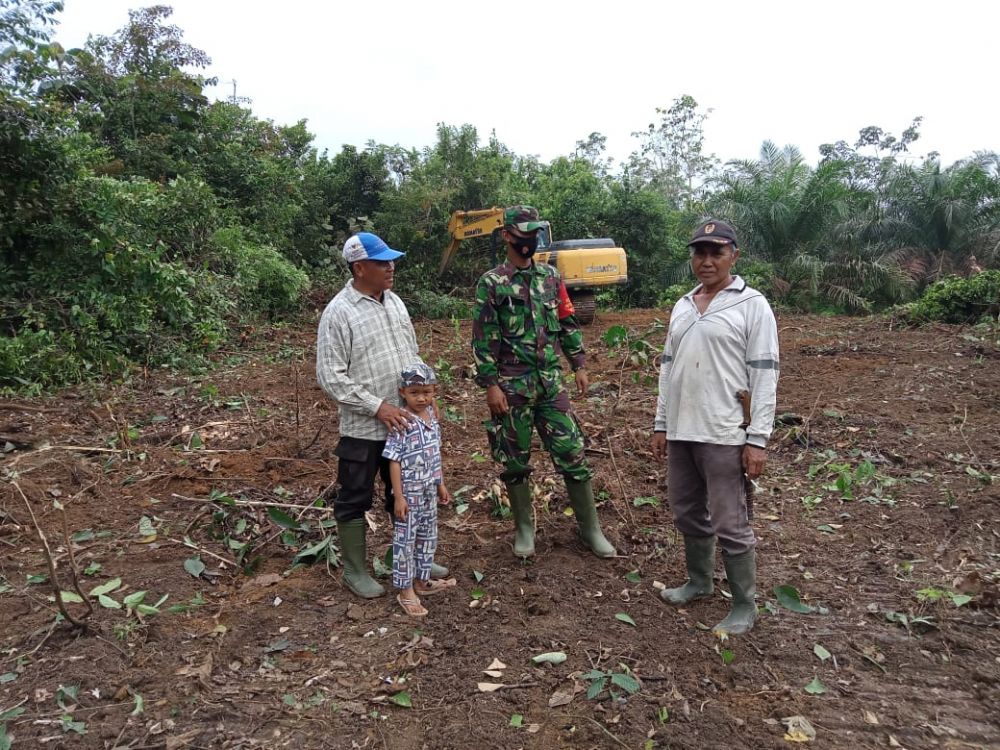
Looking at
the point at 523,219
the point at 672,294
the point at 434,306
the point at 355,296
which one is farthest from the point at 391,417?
the point at 672,294

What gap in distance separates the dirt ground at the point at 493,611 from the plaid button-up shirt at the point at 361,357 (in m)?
1.02

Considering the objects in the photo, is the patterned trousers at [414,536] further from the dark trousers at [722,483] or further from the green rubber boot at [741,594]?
the green rubber boot at [741,594]

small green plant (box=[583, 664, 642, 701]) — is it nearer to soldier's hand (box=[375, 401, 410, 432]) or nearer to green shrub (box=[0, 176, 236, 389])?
soldier's hand (box=[375, 401, 410, 432])

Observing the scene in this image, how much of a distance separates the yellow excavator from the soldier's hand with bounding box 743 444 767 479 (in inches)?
433

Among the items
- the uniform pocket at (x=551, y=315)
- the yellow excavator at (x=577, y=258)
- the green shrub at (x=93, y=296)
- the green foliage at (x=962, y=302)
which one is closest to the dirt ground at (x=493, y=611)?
the uniform pocket at (x=551, y=315)

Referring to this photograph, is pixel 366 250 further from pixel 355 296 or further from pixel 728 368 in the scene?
pixel 728 368

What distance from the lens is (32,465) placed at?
5.42m

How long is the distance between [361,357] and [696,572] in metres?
2.00

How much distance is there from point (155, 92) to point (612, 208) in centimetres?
1246

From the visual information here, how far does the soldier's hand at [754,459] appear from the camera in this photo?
3.00m

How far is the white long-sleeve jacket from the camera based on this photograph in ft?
9.85

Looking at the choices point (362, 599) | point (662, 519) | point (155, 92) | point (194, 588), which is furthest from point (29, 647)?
point (155, 92)

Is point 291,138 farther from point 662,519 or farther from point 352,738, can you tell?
point 352,738

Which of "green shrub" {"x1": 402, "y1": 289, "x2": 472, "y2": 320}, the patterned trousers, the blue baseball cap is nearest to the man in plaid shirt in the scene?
the blue baseball cap
